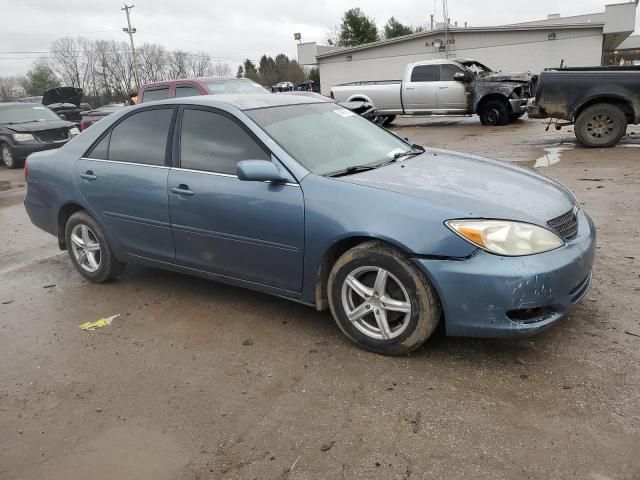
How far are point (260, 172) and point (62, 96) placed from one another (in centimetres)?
2294

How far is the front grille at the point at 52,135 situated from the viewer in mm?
13852

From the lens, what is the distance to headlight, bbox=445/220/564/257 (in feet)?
9.79

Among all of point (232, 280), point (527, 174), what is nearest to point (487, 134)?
point (527, 174)

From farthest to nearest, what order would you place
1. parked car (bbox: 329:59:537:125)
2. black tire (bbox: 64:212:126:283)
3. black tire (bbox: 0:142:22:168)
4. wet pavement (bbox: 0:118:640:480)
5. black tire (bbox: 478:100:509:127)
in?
1. black tire (bbox: 478:100:509:127)
2. parked car (bbox: 329:59:537:125)
3. black tire (bbox: 0:142:22:168)
4. black tire (bbox: 64:212:126:283)
5. wet pavement (bbox: 0:118:640:480)

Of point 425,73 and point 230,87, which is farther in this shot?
point 425,73

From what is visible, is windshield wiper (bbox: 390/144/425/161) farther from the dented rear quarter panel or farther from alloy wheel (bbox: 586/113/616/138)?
alloy wheel (bbox: 586/113/616/138)

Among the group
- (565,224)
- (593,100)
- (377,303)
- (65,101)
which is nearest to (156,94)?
(593,100)

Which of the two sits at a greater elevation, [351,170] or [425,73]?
[425,73]

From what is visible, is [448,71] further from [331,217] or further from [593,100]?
[331,217]

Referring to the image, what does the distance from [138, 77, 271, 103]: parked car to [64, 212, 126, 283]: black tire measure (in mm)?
5387

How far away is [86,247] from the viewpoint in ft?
16.4

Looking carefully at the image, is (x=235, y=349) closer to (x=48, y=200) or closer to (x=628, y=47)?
(x=48, y=200)

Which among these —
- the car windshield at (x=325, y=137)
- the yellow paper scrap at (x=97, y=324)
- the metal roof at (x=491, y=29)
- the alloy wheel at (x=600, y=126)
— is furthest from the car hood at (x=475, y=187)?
the metal roof at (x=491, y=29)

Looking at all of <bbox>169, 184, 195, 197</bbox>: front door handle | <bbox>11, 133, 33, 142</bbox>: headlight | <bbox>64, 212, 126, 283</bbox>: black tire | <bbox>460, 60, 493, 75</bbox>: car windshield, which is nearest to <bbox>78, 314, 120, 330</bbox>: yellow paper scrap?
<bbox>64, 212, 126, 283</bbox>: black tire
